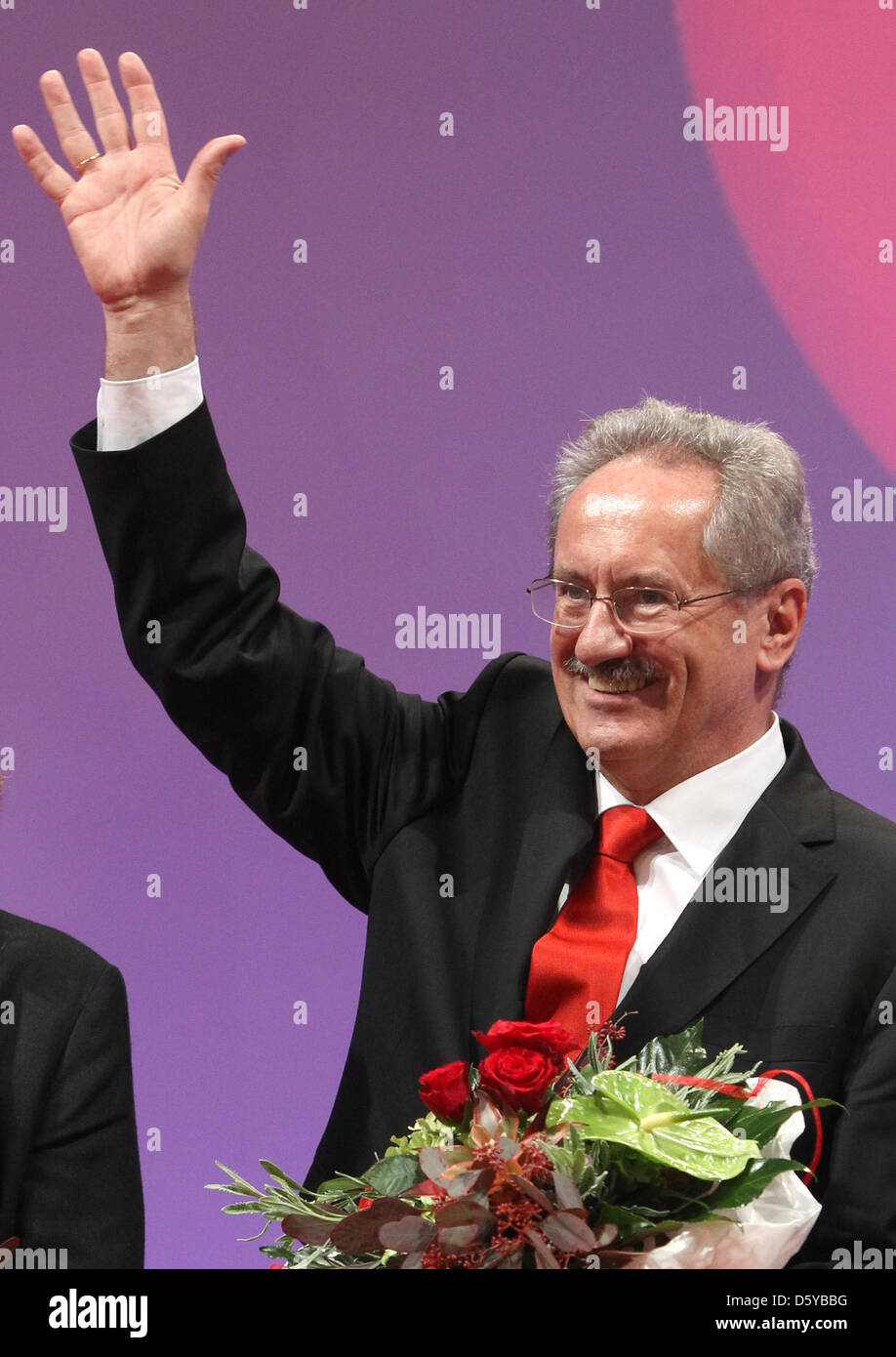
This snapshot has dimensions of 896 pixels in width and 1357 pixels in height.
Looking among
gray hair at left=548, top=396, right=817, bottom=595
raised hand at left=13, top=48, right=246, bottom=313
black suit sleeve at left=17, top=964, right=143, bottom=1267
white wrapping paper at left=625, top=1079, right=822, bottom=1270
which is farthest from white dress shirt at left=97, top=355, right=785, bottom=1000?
black suit sleeve at left=17, top=964, right=143, bottom=1267

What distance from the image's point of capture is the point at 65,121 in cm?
210

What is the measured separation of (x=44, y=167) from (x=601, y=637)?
87cm

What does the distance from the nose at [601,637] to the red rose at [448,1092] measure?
610mm

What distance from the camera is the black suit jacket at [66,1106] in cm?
199

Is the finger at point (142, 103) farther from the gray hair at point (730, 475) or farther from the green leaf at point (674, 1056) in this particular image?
the green leaf at point (674, 1056)

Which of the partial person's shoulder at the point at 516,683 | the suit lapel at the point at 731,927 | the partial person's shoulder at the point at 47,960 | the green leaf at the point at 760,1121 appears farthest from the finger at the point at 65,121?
the green leaf at the point at 760,1121

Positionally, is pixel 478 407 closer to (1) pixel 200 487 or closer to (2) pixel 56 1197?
(1) pixel 200 487

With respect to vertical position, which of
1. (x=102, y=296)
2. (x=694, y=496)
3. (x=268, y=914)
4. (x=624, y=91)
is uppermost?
(x=624, y=91)

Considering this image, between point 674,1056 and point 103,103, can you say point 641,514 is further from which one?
point 103,103

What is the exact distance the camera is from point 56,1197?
199 centimetres

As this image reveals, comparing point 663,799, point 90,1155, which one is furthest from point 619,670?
point 90,1155
